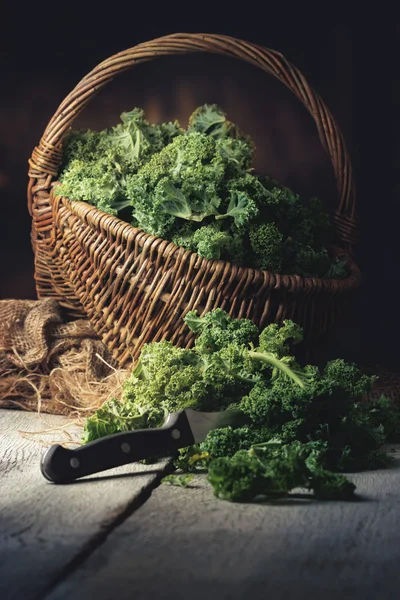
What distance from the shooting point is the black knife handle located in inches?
72.0

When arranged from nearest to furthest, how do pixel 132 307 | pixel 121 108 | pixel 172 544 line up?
pixel 172 544
pixel 132 307
pixel 121 108

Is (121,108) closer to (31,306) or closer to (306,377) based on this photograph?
(31,306)

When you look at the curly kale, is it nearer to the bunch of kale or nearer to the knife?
the bunch of kale

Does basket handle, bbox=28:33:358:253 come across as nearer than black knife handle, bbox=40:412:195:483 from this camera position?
No

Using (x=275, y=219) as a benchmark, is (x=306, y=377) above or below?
below

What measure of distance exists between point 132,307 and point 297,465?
1220mm

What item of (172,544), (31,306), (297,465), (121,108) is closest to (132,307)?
(31,306)

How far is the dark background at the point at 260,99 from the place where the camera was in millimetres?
3766

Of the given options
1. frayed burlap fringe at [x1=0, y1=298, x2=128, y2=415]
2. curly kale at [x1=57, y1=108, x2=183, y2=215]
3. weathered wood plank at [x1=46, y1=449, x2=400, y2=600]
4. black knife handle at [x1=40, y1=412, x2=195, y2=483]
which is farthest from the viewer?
frayed burlap fringe at [x1=0, y1=298, x2=128, y2=415]

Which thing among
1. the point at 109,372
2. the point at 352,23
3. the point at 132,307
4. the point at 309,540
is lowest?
the point at 309,540

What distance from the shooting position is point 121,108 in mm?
4082

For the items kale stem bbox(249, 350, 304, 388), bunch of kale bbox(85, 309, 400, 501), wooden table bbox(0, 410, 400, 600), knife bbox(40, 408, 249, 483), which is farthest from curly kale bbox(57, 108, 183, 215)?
wooden table bbox(0, 410, 400, 600)

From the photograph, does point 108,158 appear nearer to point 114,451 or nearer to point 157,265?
point 157,265

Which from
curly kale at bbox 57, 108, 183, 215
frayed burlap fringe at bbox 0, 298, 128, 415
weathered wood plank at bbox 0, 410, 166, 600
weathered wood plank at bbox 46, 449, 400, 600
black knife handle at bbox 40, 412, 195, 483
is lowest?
weathered wood plank at bbox 46, 449, 400, 600
